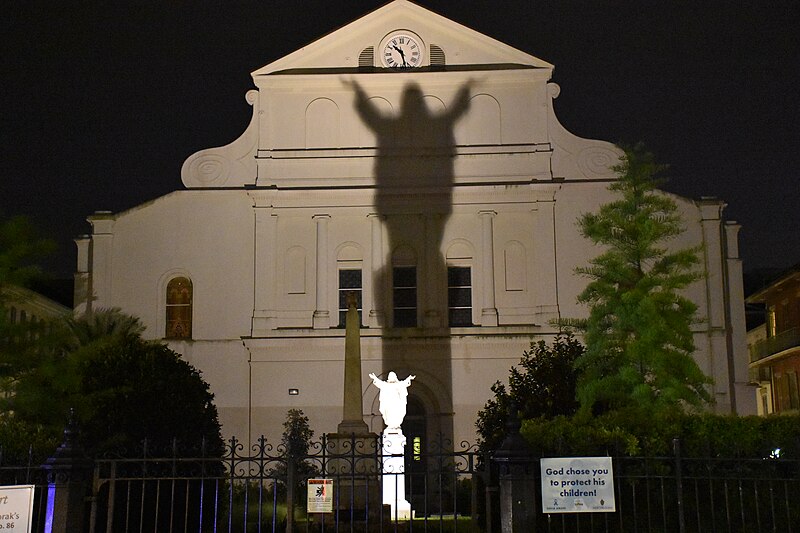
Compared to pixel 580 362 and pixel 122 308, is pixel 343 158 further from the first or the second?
pixel 580 362

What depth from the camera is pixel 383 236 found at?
1228 inches

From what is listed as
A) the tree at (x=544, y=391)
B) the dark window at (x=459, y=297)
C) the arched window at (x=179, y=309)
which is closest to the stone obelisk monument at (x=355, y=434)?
the tree at (x=544, y=391)

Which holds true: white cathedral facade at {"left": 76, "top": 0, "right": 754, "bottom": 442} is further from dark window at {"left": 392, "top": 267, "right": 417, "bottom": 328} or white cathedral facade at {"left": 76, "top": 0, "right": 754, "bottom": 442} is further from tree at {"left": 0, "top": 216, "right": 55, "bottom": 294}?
tree at {"left": 0, "top": 216, "right": 55, "bottom": 294}

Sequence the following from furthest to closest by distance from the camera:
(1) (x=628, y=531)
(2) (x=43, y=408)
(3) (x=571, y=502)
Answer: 1. (2) (x=43, y=408)
2. (1) (x=628, y=531)
3. (3) (x=571, y=502)

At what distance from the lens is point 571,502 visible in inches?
426

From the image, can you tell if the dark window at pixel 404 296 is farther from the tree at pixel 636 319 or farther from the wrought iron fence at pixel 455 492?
the tree at pixel 636 319

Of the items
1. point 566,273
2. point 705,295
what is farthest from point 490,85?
point 705,295

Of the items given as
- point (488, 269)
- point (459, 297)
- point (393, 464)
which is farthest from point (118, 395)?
point (488, 269)

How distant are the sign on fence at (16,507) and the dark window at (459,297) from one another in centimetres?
2070

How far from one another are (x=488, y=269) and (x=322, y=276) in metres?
5.06

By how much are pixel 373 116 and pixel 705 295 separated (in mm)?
11530

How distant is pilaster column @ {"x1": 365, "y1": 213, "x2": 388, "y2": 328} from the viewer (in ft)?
Result: 100

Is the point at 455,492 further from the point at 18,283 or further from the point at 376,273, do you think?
the point at 376,273

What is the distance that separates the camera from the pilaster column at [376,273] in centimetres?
3061
